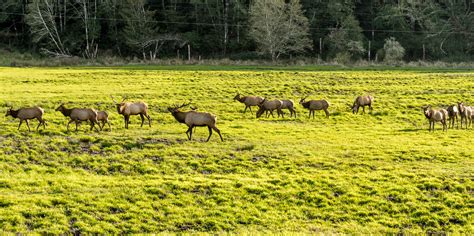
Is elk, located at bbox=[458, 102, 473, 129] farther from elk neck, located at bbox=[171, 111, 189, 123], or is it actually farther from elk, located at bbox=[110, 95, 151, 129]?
elk, located at bbox=[110, 95, 151, 129]

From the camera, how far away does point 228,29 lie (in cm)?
7788

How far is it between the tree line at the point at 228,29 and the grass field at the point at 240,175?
3976 centimetres

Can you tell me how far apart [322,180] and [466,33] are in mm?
66800

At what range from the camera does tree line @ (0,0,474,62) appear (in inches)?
2766

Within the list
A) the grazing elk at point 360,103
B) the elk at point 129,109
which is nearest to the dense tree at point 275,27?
the grazing elk at point 360,103

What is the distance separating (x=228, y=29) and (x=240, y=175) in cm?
6156

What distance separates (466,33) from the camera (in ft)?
246

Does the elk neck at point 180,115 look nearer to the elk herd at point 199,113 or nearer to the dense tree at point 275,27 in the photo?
the elk herd at point 199,113

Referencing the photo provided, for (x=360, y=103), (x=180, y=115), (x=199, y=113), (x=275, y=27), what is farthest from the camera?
(x=275, y=27)

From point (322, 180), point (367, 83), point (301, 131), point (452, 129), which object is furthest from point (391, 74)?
point (322, 180)

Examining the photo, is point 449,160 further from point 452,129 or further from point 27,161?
point 27,161

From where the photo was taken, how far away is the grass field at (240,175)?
1483 cm

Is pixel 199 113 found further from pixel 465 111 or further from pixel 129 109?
pixel 465 111

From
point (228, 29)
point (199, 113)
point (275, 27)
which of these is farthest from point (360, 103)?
point (228, 29)
